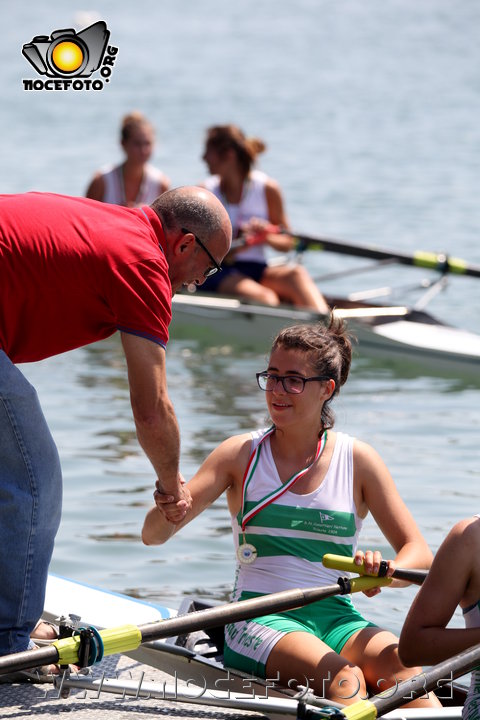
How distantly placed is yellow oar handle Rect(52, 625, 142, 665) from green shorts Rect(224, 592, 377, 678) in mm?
525

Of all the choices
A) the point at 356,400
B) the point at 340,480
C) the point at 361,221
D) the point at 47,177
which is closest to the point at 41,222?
the point at 340,480

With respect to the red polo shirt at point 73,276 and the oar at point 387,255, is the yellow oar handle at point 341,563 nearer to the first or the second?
the red polo shirt at point 73,276

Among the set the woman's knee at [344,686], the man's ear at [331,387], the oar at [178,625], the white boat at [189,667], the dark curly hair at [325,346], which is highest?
the dark curly hair at [325,346]

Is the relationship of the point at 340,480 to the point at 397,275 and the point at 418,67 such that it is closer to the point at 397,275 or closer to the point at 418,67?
the point at 397,275

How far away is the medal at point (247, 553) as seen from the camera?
3.90 meters

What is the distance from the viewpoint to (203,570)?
595 centimetres

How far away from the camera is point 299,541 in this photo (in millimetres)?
3893

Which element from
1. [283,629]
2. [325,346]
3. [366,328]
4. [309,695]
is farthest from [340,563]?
[366,328]

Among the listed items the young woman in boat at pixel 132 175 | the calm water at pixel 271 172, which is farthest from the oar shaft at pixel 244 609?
the young woman in boat at pixel 132 175

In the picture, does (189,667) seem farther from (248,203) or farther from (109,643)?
(248,203)

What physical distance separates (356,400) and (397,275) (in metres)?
5.36

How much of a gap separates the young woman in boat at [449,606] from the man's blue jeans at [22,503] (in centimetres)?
110

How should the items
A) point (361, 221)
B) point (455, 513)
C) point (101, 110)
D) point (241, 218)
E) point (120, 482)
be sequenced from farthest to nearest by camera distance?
point (101, 110) → point (361, 221) → point (241, 218) → point (120, 482) → point (455, 513)

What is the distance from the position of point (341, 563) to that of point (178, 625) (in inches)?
22.4
